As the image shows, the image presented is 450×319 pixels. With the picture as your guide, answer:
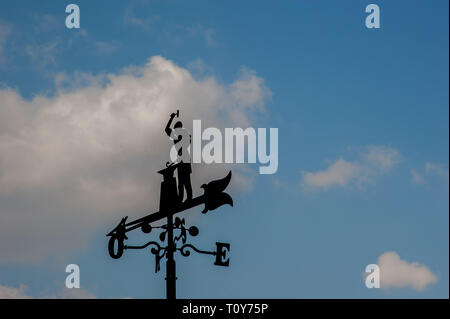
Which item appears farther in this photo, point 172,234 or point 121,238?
point 121,238

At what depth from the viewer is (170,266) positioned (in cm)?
660

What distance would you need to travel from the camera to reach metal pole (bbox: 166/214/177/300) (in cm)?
643

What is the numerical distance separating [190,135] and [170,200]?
839 mm

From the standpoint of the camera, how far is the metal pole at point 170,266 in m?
6.43

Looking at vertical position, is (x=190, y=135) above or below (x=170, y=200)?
above

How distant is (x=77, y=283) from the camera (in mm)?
8859
